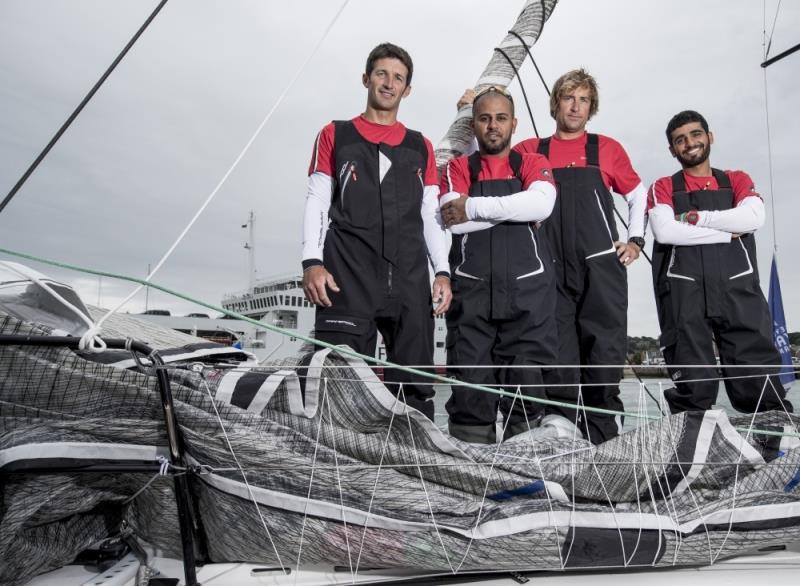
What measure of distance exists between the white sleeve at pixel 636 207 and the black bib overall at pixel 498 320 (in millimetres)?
688

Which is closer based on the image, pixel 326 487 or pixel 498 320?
pixel 326 487

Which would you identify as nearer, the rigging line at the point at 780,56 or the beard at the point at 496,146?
the beard at the point at 496,146

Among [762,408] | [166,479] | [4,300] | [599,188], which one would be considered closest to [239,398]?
[166,479]

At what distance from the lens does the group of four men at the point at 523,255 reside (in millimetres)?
2227

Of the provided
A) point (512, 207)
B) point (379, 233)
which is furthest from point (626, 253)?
point (379, 233)

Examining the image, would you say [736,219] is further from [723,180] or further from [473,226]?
[473,226]

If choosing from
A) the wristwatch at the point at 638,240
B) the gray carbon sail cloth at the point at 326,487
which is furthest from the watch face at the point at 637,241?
the gray carbon sail cloth at the point at 326,487

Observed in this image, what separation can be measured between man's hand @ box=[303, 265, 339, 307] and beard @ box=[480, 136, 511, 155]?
3.04 ft

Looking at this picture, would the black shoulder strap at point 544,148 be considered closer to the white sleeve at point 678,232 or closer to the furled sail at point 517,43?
the furled sail at point 517,43

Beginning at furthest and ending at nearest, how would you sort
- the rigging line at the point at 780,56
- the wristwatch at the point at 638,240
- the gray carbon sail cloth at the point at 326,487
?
the rigging line at the point at 780,56 → the wristwatch at the point at 638,240 → the gray carbon sail cloth at the point at 326,487

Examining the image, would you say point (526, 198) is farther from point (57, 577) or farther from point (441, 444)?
point (57, 577)

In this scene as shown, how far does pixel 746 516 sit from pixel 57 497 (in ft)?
5.51

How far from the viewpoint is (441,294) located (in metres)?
2.30

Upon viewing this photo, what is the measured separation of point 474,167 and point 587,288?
76cm
